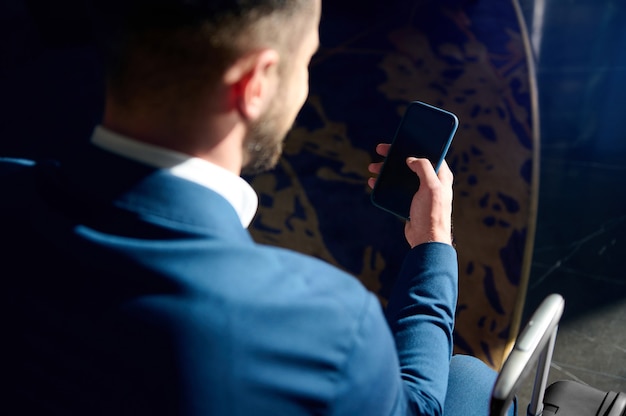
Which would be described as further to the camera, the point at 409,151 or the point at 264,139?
the point at 409,151

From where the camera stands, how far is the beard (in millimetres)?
689

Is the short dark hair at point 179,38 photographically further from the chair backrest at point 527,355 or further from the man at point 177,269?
the chair backrest at point 527,355

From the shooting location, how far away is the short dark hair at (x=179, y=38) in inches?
22.8

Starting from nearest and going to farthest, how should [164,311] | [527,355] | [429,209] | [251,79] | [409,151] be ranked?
[164,311] < [251,79] < [527,355] < [429,209] < [409,151]

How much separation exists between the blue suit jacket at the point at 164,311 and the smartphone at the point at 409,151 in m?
0.48

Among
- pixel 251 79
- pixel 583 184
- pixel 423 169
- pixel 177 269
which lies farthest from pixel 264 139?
pixel 583 184

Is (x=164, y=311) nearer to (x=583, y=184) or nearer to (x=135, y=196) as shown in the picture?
(x=135, y=196)

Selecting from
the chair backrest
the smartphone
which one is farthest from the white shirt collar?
the smartphone

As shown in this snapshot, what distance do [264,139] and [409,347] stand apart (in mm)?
296

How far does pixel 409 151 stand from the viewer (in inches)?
41.9

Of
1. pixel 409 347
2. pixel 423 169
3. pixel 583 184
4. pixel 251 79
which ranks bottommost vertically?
pixel 583 184

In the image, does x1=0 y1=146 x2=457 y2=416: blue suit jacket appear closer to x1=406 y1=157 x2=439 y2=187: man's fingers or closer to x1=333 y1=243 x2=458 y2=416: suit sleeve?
x1=333 y1=243 x2=458 y2=416: suit sleeve

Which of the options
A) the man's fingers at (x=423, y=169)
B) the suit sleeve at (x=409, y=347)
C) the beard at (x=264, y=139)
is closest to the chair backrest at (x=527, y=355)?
the suit sleeve at (x=409, y=347)

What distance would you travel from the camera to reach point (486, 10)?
251cm
